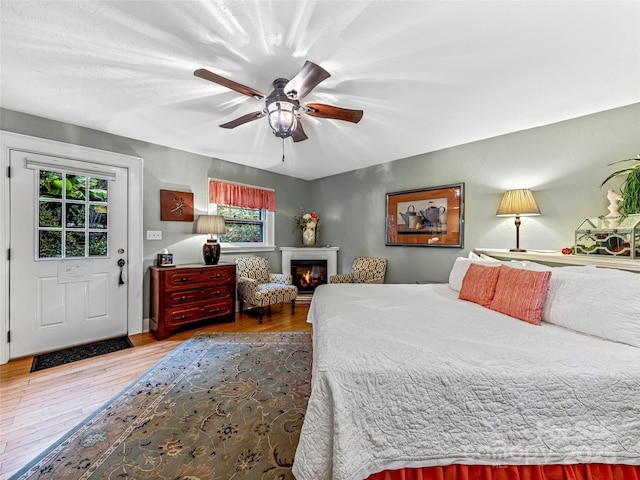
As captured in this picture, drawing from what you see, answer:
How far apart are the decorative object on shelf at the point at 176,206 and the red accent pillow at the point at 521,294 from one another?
12.0 ft

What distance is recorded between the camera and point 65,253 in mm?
2723

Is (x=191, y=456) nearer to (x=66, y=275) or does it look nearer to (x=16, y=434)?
(x=16, y=434)

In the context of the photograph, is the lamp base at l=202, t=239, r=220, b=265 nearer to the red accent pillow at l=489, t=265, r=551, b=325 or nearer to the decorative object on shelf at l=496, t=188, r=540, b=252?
the red accent pillow at l=489, t=265, r=551, b=325

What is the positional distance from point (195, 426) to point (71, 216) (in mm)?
2653

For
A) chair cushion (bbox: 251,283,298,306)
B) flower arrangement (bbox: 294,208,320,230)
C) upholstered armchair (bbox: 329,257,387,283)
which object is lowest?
chair cushion (bbox: 251,283,298,306)

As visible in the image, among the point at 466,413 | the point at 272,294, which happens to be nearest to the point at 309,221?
the point at 272,294

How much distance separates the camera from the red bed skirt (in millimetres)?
1002

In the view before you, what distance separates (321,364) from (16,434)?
6.76 feet

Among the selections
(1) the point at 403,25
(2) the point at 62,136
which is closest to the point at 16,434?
(2) the point at 62,136

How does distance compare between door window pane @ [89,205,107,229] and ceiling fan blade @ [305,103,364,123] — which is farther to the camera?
door window pane @ [89,205,107,229]

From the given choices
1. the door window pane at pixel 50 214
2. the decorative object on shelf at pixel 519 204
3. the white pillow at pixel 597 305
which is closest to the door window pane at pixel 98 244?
the door window pane at pixel 50 214

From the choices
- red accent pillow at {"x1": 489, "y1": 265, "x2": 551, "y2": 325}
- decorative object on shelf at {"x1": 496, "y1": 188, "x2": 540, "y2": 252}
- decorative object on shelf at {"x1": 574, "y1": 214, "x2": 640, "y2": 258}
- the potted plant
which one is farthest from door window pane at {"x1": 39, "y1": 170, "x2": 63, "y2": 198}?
the potted plant

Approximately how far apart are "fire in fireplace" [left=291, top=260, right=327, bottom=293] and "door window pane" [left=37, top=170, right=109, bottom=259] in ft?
9.16

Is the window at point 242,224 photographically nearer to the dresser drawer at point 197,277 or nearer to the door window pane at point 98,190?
the dresser drawer at point 197,277
